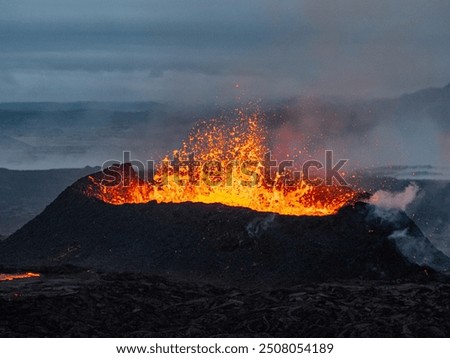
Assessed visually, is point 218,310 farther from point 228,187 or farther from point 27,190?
point 27,190

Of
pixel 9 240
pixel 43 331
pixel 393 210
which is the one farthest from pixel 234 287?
pixel 9 240

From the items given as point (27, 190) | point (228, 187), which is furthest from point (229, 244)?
point (27, 190)

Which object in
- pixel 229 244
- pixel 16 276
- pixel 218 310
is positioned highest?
pixel 229 244

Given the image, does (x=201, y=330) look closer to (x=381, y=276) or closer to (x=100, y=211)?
(x=381, y=276)

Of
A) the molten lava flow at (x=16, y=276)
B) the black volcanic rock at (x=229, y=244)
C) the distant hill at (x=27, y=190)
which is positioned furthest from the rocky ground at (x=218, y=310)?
the distant hill at (x=27, y=190)

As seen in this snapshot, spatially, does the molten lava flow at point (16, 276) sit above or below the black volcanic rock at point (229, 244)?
below

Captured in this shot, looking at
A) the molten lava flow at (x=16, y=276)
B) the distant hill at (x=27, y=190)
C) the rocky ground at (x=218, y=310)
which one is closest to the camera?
the rocky ground at (x=218, y=310)

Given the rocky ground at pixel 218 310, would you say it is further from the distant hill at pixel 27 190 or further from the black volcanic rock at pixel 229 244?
the distant hill at pixel 27 190
